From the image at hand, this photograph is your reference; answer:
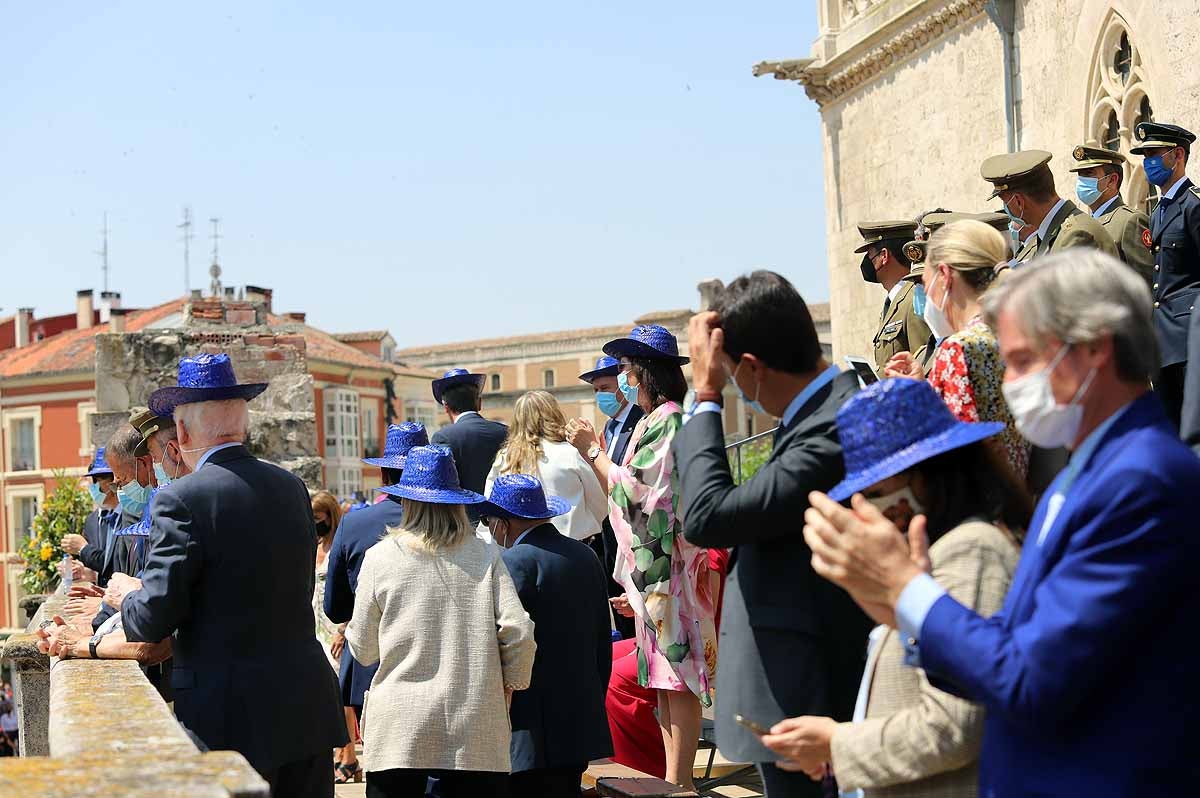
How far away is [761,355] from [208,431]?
2.21 m

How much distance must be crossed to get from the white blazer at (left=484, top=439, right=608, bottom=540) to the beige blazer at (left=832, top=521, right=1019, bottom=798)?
4186 millimetres

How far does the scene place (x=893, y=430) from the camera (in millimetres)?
2986

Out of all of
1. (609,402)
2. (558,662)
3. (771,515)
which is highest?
(609,402)

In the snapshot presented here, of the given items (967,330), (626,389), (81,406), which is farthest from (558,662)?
(81,406)

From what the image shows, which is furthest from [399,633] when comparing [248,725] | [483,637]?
[248,725]

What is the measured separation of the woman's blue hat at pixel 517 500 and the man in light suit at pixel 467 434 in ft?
7.49

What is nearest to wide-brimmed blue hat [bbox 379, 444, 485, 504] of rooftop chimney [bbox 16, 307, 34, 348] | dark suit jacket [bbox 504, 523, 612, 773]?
dark suit jacket [bbox 504, 523, 612, 773]

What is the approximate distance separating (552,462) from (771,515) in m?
3.75

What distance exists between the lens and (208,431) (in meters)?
5.02

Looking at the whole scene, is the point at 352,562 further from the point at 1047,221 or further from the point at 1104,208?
the point at 1104,208

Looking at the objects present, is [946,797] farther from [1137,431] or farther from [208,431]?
[208,431]

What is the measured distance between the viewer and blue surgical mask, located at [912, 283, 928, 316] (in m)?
6.23

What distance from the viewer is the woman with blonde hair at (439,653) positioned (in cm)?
520

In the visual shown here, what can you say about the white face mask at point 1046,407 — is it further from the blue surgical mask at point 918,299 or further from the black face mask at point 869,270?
the black face mask at point 869,270
